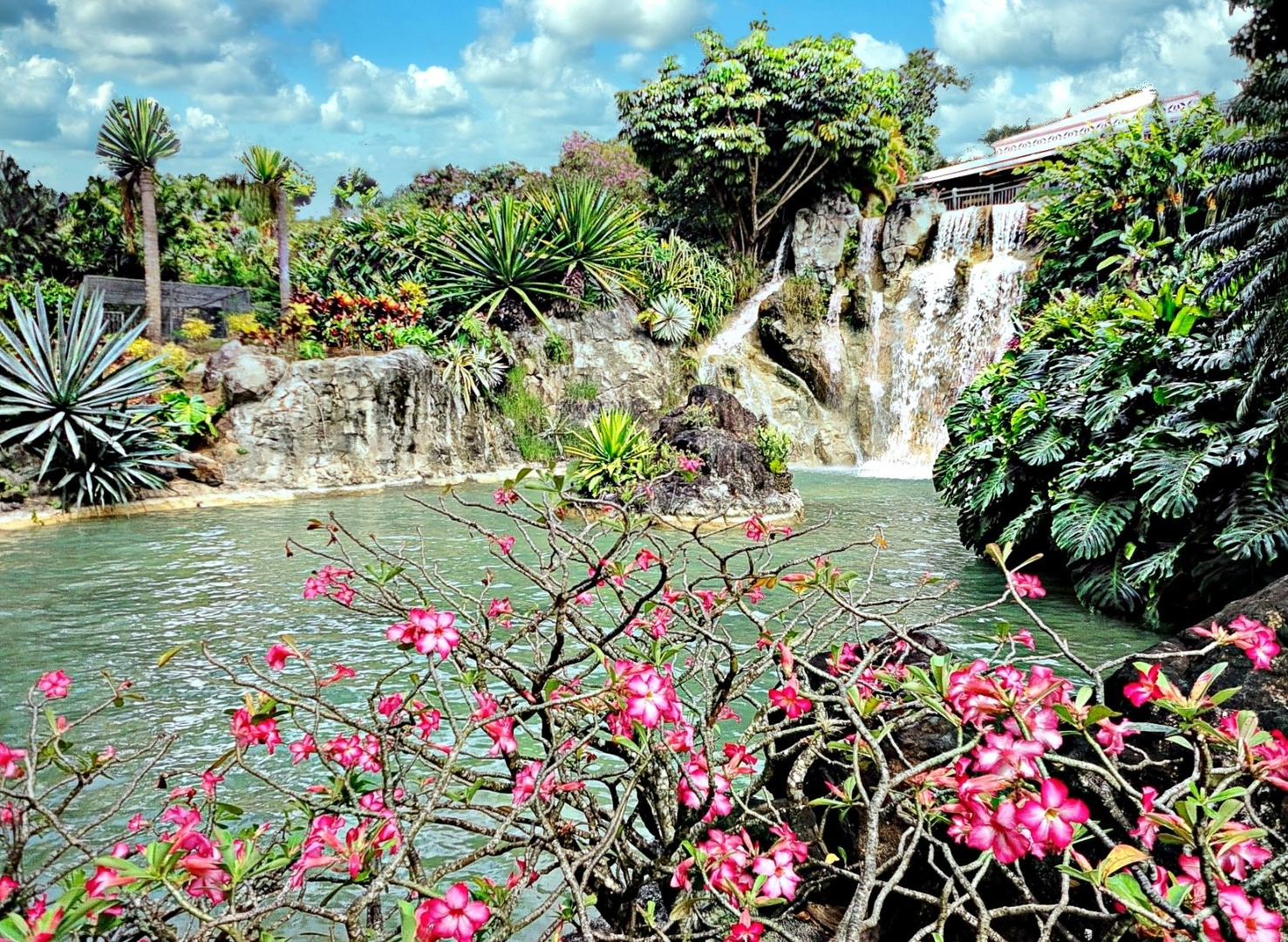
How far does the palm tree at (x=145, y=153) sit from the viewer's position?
45.8 feet

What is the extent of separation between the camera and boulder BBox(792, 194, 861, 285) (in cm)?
2000

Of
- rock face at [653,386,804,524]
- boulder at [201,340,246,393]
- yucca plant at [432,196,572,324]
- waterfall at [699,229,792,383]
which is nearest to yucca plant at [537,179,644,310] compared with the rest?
yucca plant at [432,196,572,324]

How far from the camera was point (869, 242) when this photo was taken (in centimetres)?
1945

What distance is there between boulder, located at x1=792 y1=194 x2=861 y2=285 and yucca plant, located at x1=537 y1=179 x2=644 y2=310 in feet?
15.7

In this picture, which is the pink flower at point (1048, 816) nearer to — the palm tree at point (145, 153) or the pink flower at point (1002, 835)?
the pink flower at point (1002, 835)

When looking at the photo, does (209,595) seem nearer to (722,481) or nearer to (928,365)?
(722,481)

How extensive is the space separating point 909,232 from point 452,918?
19.1m

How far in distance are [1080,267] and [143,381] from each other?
1185cm

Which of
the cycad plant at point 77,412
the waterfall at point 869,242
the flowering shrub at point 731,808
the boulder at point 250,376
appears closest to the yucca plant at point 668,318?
the waterfall at point 869,242

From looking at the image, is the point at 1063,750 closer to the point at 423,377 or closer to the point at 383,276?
the point at 423,377

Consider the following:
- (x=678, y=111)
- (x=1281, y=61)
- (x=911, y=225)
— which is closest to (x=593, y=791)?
(x=1281, y=61)

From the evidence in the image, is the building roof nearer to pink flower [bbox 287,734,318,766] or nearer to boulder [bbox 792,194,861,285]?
boulder [bbox 792,194,861,285]

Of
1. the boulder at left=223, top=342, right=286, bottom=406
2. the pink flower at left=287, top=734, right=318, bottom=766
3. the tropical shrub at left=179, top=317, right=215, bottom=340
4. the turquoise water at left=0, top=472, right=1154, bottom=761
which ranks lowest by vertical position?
the turquoise water at left=0, top=472, right=1154, bottom=761

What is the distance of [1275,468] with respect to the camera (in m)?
5.01
